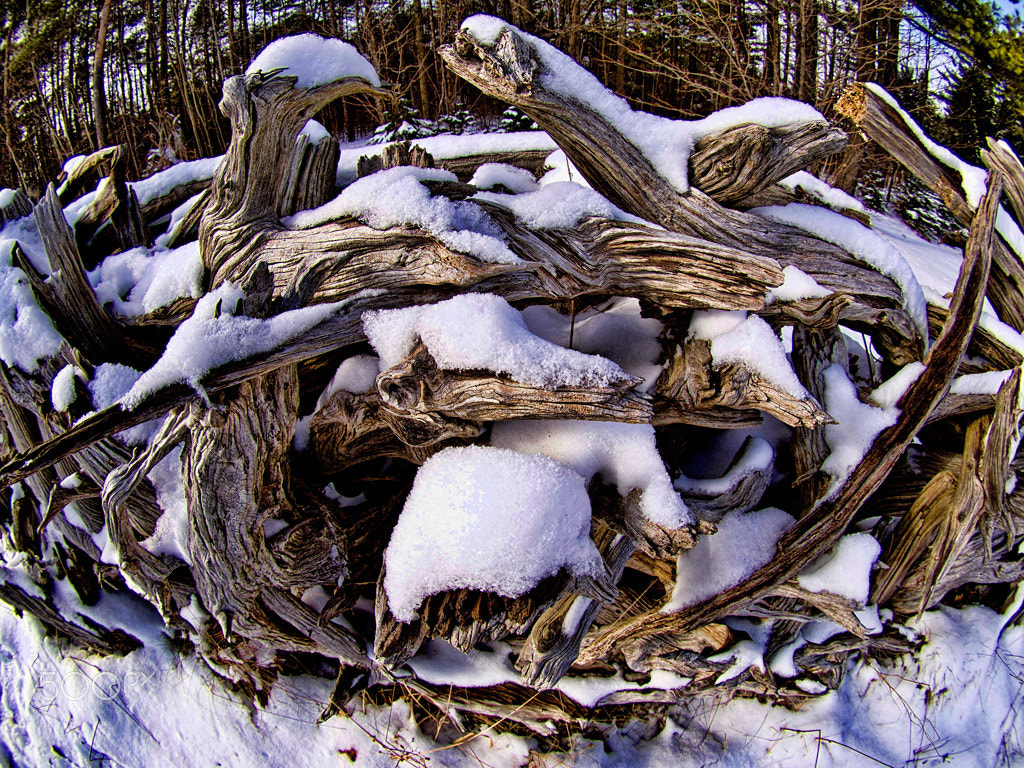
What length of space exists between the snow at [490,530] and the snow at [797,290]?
2.89 ft

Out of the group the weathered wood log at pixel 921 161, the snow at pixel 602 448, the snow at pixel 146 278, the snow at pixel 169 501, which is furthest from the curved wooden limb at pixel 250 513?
the weathered wood log at pixel 921 161

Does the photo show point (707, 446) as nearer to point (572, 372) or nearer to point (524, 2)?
point (572, 372)

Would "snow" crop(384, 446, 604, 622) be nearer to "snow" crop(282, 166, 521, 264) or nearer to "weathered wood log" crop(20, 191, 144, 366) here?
"snow" crop(282, 166, 521, 264)

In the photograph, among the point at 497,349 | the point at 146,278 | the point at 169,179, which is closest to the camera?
the point at 497,349

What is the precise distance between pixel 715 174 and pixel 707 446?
3.63 feet

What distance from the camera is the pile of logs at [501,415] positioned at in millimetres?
1866

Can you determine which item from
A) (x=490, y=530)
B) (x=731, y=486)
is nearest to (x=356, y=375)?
(x=490, y=530)

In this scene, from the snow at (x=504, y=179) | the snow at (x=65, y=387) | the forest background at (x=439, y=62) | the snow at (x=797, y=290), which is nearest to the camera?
the snow at (x=797, y=290)

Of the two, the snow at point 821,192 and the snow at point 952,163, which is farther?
the snow at point 821,192

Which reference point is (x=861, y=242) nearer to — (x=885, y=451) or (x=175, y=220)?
(x=885, y=451)

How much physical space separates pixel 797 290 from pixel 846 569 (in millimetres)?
1089

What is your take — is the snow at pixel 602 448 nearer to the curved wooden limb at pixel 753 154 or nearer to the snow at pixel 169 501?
the curved wooden limb at pixel 753 154

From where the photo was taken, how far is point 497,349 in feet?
5.74

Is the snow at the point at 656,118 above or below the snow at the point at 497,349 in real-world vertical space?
above
